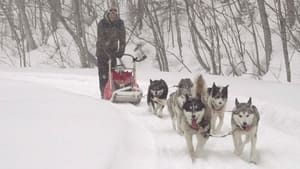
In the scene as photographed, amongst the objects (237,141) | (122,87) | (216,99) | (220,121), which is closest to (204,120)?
(237,141)

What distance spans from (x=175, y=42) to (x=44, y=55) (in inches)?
269

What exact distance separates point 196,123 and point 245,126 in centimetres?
51

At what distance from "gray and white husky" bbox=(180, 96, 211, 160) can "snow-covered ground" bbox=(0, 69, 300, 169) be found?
0.43 ft

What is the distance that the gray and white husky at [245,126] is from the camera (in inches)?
187

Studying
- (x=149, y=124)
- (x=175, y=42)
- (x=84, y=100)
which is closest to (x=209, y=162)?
(x=149, y=124)

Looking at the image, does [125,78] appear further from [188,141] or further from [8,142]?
[8,142]

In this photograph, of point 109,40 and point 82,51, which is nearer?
point 109,40

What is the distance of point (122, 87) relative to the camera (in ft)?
25.9

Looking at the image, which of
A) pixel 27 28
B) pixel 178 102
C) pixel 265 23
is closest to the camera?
pixel 178 102

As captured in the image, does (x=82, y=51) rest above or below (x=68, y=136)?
above

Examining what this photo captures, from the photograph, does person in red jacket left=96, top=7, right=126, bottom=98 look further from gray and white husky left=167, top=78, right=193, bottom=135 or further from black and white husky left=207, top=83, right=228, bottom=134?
black and white husky left=207, top=83, right=228, bottom=134

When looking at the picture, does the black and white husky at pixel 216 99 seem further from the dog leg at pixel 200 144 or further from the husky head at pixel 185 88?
the dog leg at pixel 200 144

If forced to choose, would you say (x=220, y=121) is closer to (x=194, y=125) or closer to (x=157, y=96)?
(x=194, y=125)

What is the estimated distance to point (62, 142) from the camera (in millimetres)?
4410
